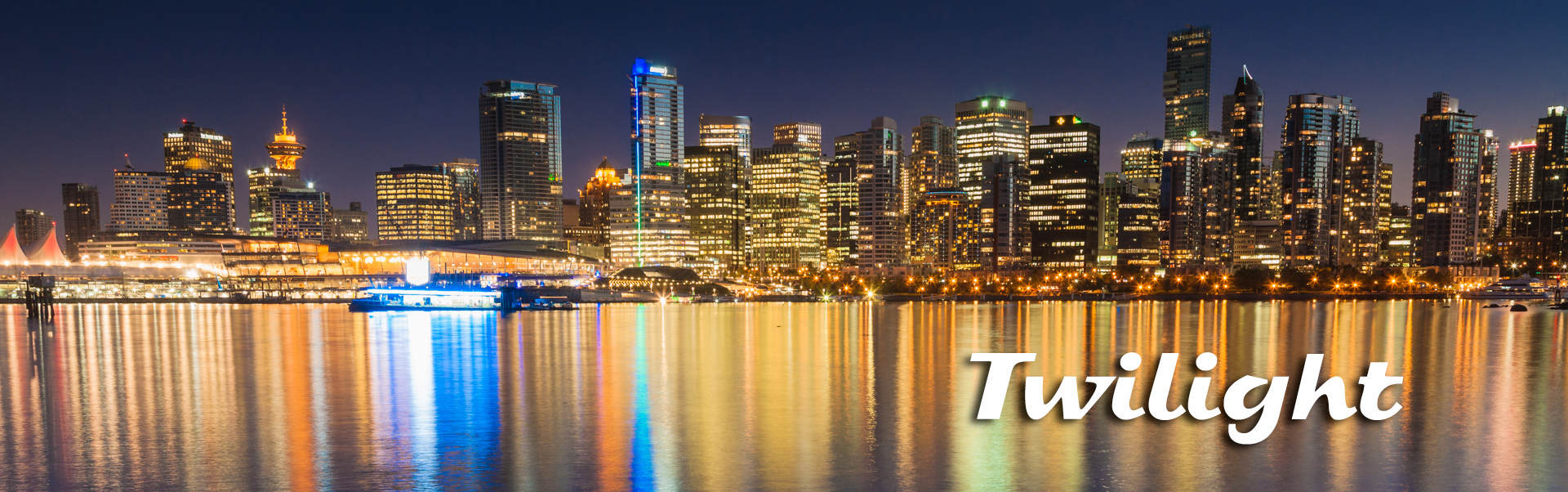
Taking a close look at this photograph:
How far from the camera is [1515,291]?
160 m

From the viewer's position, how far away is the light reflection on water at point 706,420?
20547 mm

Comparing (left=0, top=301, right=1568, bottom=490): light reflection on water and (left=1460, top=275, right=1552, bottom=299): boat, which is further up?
(left=0, top=301, right=1568, bottom=490): light reflection on water

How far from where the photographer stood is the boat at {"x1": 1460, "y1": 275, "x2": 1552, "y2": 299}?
154m

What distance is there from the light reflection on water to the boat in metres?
117

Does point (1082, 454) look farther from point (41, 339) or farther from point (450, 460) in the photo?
point (41, 339)

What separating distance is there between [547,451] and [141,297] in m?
166

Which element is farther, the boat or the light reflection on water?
the boat

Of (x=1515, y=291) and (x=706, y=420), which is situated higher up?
(x=706, y=420)

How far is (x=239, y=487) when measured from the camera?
63.8 feet

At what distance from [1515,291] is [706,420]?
18426cm

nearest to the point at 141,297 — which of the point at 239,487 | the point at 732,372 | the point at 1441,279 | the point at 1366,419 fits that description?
the point at 732,372

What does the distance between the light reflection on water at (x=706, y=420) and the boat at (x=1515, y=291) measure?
116660 millimetres

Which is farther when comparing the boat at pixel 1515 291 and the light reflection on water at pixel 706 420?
the boat at pixel 1515 291

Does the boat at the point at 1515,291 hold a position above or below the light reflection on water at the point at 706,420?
below
